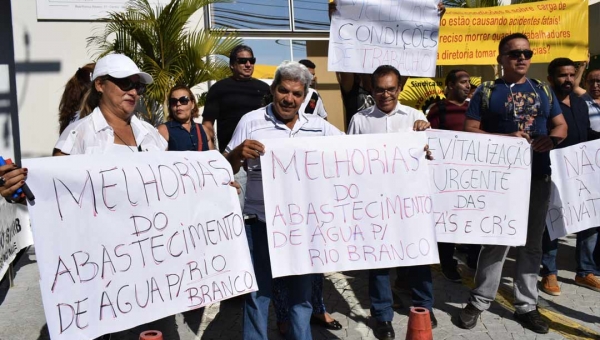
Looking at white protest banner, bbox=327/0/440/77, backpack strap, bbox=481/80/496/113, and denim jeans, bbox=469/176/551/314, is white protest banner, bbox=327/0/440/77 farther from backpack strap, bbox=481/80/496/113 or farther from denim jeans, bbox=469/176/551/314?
denim jeans, bbox=469/176/551/314

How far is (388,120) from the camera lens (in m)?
4.39

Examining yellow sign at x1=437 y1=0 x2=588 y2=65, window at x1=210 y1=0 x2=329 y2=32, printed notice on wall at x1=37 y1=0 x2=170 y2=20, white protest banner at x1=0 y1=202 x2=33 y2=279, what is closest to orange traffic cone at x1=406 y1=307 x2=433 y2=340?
white protest banner at x1=0 y1=202 x2=33 y2=279

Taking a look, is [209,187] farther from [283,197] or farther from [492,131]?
[492,131]

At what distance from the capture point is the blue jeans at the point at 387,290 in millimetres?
4301

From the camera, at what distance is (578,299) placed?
534 centimetres

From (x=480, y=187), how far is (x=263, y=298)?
6.09 feet

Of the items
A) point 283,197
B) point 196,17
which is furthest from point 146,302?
point 196,17

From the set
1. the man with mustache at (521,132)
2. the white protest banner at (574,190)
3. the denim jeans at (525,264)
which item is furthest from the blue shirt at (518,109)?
the denim jeans at (525,264)

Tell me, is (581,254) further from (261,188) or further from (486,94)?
(261,188)

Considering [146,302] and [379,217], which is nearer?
[146,302]

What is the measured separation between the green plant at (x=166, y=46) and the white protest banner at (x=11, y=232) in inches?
107

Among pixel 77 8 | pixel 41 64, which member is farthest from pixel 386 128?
pixel 41 64

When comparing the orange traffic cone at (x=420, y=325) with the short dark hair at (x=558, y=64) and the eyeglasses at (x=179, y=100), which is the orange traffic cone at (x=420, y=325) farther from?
the short dark hair at (x=558, y=64)

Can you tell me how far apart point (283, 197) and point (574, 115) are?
350cm
